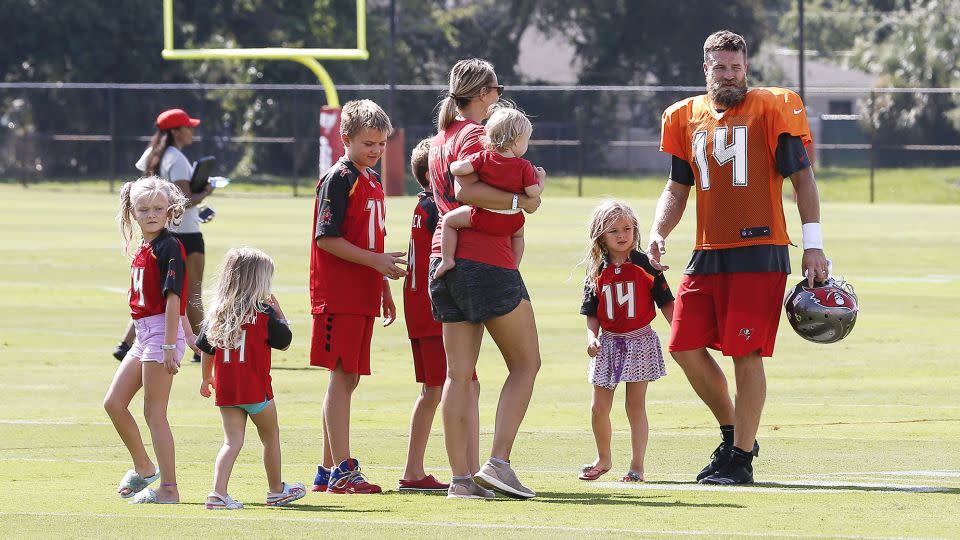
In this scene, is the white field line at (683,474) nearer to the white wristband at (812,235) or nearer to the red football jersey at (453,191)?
the white wristband at (812,235)

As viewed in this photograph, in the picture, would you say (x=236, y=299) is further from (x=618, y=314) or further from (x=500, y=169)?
(x=618, y=314)

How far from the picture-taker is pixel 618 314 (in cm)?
836

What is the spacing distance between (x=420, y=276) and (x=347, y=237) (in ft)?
1.26

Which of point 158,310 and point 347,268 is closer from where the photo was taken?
point 158,310

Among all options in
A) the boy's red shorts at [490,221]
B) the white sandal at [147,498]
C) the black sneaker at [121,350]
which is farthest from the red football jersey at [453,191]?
the black sneaker at [121,350]

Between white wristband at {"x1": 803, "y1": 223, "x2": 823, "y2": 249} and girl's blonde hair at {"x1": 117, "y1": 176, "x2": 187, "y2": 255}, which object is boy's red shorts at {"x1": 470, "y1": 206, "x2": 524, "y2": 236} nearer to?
girl's blonde hair at {"x1": 117, "y1": 176, "x2": 187, "y2": 255}

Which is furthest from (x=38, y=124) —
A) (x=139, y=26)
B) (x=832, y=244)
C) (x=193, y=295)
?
(x=193, y=295)

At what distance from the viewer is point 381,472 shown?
8.49 m

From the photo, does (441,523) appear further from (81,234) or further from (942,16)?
(942,16)

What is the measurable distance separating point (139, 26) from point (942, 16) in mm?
26204

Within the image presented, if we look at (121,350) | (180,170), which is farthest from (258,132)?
→ (121,350)

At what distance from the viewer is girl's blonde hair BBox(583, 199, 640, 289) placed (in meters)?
8.31

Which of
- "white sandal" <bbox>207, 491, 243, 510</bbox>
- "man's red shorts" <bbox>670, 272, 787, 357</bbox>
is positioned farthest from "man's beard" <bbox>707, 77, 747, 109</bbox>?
"white sandal" <bbox>207, 491, 243, 510</bbox>

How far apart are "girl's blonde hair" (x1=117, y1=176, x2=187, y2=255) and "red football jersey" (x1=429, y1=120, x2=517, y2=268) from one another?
1.12 meters
